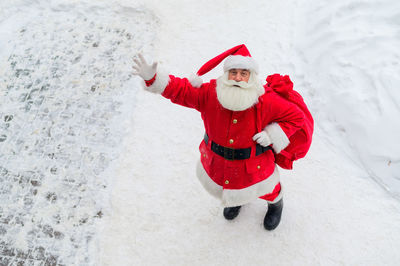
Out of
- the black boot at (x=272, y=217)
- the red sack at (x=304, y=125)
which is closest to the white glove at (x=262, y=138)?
the red sack at (x=304, y=125)

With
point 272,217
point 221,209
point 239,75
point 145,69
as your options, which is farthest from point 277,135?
point 221,209

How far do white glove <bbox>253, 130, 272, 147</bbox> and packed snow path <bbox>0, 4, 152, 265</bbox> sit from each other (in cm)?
189

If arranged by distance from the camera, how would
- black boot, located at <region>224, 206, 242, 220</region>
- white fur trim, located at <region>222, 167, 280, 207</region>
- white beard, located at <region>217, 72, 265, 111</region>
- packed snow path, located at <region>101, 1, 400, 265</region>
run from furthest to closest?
black boot, located at <region>224, 206, 242, 220</region>
packed snow path, located at <region>101, 1, 400, 265</region>
white fur trim, located at <region>222, 167, 280, 207</region>
white beard, located at <region>217, 72, 265, 111</region>

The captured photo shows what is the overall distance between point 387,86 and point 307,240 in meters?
1.88

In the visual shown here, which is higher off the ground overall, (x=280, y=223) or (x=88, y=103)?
(x=88, y=103)

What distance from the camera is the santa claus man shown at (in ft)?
8.28

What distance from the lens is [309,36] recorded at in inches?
194

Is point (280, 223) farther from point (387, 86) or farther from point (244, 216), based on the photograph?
A: point (387, 86)

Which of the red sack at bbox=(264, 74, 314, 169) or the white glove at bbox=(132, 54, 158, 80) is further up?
the white glove at bbox=(132, 54, 158, 80)

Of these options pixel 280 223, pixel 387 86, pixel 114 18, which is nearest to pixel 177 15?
pixel 114 18

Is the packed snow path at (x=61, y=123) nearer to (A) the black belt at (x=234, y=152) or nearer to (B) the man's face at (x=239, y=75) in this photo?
(A) the black belt at (x=234, y=152)

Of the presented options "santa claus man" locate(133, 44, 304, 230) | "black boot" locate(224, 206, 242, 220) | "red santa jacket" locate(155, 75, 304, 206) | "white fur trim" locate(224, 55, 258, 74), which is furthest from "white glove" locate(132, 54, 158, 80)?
"black boot" locate(224, 206, 242, 220)

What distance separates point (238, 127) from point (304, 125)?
18.9 inches

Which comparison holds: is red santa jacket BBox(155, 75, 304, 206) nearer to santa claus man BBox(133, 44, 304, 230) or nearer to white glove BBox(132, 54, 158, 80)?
santa claus man BBox(133, 44, 304, 230)
